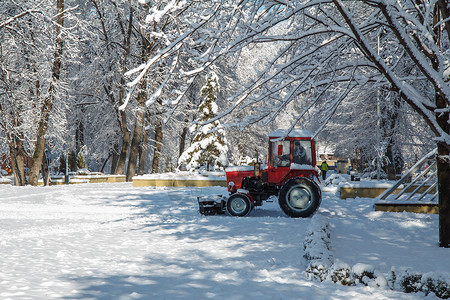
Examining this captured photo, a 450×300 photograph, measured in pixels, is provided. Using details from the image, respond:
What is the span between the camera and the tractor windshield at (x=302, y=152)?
36.7 feet

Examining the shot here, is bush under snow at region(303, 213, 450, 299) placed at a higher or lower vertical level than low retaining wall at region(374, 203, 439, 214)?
lower

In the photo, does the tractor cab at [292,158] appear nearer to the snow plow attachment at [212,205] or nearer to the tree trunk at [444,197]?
the snow plow attachment at [212,205]

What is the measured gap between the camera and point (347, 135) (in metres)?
24.3

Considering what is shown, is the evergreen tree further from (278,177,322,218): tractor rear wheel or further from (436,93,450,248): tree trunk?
(436,93,450,248): tree trunk

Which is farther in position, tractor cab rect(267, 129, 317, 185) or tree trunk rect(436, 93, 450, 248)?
tractor cab rect(267, 129, 317, 185)

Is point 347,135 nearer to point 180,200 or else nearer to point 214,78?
point 214,78

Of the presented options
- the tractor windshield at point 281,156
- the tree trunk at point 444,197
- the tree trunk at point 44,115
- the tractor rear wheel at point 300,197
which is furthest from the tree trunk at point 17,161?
the tree trunk at point 444,197

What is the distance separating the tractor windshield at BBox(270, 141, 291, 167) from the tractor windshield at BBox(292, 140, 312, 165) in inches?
7.0

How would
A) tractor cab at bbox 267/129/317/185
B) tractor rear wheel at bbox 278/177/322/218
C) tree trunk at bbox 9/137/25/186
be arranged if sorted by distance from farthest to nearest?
tree trunk at bbox 9/137/25/186 → tractor cab at bbox 267/129/317/185 → tractor rear wheel at bbox 278/177/322/218

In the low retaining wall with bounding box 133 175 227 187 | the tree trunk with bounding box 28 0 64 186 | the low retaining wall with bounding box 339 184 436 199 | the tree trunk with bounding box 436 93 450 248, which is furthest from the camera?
the low retaining wall with bounding box 133 175 227 187

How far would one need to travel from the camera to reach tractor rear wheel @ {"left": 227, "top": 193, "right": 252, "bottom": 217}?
10.4m

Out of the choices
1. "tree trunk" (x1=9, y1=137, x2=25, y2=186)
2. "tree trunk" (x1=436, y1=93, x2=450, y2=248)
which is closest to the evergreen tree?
"tree trunk" (x1=9, y1=137, x2=25, y2=186)

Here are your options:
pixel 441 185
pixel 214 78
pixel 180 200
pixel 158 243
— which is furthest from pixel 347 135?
pixel 158 243

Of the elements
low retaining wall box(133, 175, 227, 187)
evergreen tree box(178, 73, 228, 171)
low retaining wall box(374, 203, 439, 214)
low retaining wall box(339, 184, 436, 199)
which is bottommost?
low retaining wall box(374, 203, 439, 214)
